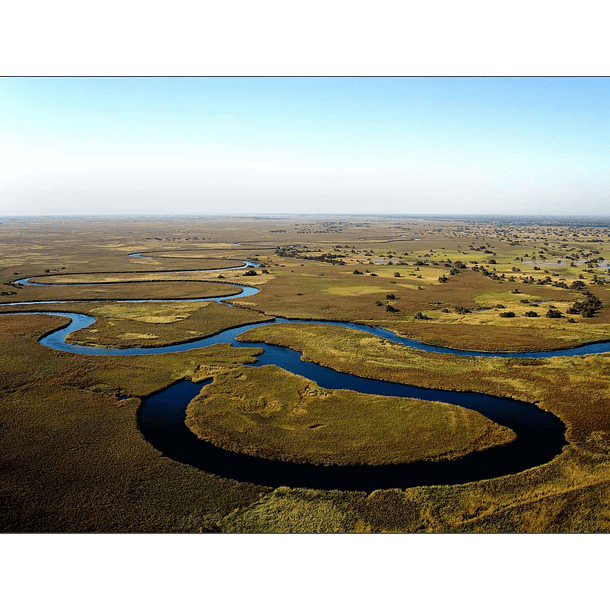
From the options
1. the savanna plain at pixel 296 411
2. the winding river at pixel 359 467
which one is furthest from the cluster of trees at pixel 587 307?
the winding river at pixel 359 467

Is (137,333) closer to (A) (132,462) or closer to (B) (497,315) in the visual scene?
(A) (132,462)

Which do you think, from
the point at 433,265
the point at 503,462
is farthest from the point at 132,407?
the point at 433,265

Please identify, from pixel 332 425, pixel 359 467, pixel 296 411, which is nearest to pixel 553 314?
pixel 332 425

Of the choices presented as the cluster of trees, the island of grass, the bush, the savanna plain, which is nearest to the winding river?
the savanna plain

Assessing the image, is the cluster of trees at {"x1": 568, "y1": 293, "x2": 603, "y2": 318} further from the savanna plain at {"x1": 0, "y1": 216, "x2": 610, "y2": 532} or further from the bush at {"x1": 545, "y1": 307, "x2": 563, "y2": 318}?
the bush at {"x1": 545, "y1": 307, "x2": 563, "y2": 318}

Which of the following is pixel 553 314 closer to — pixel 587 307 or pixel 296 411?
pixel 587 307

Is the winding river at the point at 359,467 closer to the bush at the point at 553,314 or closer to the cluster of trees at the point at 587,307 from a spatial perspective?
the bush at the point at 553,314
